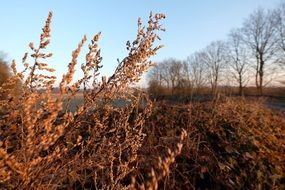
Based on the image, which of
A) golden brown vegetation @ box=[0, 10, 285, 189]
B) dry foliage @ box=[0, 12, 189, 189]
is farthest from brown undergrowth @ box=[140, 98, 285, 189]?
dry foliage @ box=[0, 12, 189, 189]

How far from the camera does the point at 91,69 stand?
229 centimetres

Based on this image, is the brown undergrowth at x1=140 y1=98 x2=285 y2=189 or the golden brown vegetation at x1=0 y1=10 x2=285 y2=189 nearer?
the golden brown vegetation at x1=0 y1=10 x2=285 y2=189

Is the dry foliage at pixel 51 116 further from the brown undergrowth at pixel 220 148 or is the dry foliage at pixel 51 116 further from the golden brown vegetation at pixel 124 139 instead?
the brown undergrowth at pixel 220 148

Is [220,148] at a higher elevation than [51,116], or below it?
below

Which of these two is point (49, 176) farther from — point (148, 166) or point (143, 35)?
point (148, 166)

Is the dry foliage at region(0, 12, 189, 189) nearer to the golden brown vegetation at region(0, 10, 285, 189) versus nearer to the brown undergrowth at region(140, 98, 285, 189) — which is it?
the golden brown vegetation at region(0, 10, 285, 189)

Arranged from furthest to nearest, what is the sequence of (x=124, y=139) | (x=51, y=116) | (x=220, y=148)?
(x=220, y=148) < (x=124, y=139) < (x=51, y=116)

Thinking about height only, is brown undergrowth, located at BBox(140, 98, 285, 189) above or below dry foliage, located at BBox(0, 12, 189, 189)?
below

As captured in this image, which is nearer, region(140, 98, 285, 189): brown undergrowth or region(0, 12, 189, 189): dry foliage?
region(0, 12, 189, 189): dry foliage

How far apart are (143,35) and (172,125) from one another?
5.42 m

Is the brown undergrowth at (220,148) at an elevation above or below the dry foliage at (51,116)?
below

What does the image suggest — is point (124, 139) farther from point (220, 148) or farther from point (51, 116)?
point (220, 148)

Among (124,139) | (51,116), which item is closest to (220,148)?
(124,139)

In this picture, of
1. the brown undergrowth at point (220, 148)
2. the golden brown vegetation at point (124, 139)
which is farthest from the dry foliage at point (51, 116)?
the brown undergrowth at point (220, 148)
